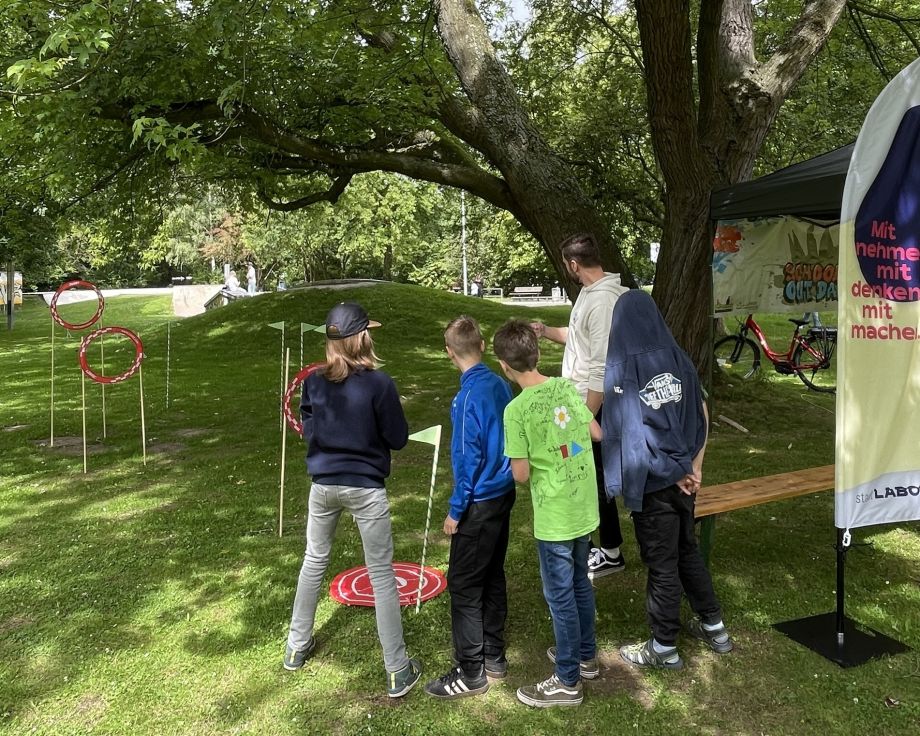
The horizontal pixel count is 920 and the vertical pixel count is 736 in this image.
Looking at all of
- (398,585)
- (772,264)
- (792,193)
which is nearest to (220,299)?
(772,264)

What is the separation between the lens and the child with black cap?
3426 millimetres

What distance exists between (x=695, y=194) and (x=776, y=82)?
1.36 metres

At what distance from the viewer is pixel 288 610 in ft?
14.5

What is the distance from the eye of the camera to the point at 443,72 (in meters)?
9.44

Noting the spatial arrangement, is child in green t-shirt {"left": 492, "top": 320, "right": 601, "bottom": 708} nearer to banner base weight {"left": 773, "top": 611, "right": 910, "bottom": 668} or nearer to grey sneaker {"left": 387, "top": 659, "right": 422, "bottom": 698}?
grey sneaker {"left": 387, "top": 659, "right": 422, "bottom": 698}

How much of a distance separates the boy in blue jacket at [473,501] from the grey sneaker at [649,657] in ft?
2.35

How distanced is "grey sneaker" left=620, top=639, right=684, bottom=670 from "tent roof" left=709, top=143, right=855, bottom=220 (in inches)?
107

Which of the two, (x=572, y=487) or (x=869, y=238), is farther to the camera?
(x=869, y=238)

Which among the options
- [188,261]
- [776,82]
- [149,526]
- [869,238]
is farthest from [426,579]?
[188,261]

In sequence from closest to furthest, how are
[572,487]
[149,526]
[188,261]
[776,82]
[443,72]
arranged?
[572,487]
[149,526]
[776,82]
[443,72]
[188,261]

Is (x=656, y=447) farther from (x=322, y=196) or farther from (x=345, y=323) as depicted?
(x=322, y=196)

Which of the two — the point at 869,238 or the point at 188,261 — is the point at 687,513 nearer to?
the point at 869,238

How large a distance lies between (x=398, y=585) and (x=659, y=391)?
212 centimetres


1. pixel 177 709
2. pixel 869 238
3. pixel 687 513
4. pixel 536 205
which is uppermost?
pixel 536 205
